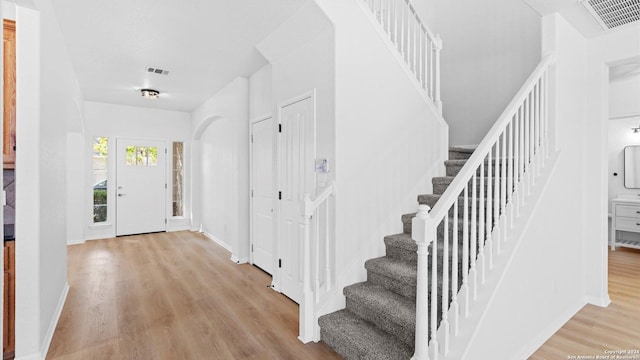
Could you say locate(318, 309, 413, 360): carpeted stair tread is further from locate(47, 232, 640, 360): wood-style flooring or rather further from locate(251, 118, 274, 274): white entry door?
locate(251, 118, 274, 274): white entry door

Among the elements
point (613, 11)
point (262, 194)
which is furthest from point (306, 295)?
point (613, 11)

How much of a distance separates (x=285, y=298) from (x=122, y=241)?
4433 millimetres

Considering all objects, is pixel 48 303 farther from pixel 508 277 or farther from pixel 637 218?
Answer: pixel 637 218

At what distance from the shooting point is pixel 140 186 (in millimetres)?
6965

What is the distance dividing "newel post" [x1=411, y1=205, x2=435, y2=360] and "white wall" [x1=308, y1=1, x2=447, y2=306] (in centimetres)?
104

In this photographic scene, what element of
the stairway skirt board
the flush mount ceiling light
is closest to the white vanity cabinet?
the stairway skirt board

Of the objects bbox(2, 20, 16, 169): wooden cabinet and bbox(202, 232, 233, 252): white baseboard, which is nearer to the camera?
bbox(2, 20, 16, 169): wooden cabinet

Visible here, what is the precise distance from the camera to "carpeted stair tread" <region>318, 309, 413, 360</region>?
2.15 metres

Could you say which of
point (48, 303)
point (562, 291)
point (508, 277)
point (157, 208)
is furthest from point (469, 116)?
point (157, 208)

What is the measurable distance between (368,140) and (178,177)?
5.84 meters

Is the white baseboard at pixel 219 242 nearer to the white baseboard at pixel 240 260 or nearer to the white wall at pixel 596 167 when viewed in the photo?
the white baseboard at pixel 240 260

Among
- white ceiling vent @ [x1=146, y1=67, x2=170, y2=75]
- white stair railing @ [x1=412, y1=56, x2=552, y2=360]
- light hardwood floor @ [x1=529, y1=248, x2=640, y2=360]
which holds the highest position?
white ceiling vent @ [x1=146, y1=67, x2=170, y2=75]

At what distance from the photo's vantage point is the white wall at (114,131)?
253 inches

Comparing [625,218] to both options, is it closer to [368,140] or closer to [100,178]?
[368,140]
